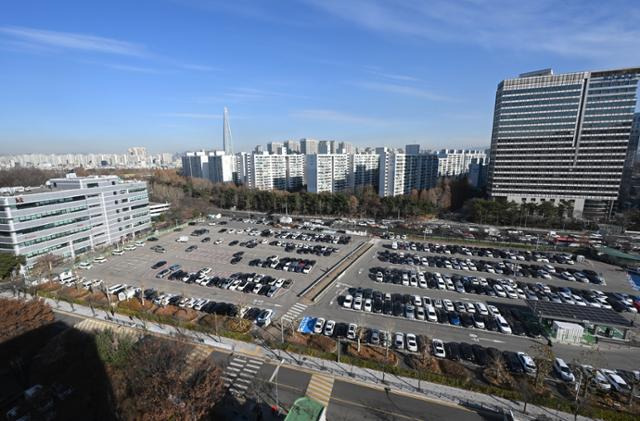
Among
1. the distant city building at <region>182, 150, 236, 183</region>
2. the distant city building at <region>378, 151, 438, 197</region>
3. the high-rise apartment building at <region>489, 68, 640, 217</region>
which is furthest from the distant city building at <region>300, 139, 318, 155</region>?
the high-rise apartment building at <region>489, 68, 640, 217</region>

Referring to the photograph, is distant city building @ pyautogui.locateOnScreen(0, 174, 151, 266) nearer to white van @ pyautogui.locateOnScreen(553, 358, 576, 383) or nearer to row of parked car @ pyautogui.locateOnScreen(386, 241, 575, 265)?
row of parked car @ pyautogui.locateOnScreen(386, 241, 575, 265)

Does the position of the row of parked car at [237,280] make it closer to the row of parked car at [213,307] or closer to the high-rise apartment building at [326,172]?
the row of parked car at [213,307]

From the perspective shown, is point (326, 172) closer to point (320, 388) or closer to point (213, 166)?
point (213, 166)

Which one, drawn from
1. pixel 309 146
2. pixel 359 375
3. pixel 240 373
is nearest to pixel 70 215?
pixel 240 373

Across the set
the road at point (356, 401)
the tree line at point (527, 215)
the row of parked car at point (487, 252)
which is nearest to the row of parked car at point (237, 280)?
the road at point (356, 401)

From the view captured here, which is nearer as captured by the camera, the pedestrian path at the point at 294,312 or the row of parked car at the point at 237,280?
the pedestrian path at the point at 294,312

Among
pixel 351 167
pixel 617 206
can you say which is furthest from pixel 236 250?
pixel 617 206

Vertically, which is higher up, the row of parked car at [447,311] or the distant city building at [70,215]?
the distant city building at [70,215]
